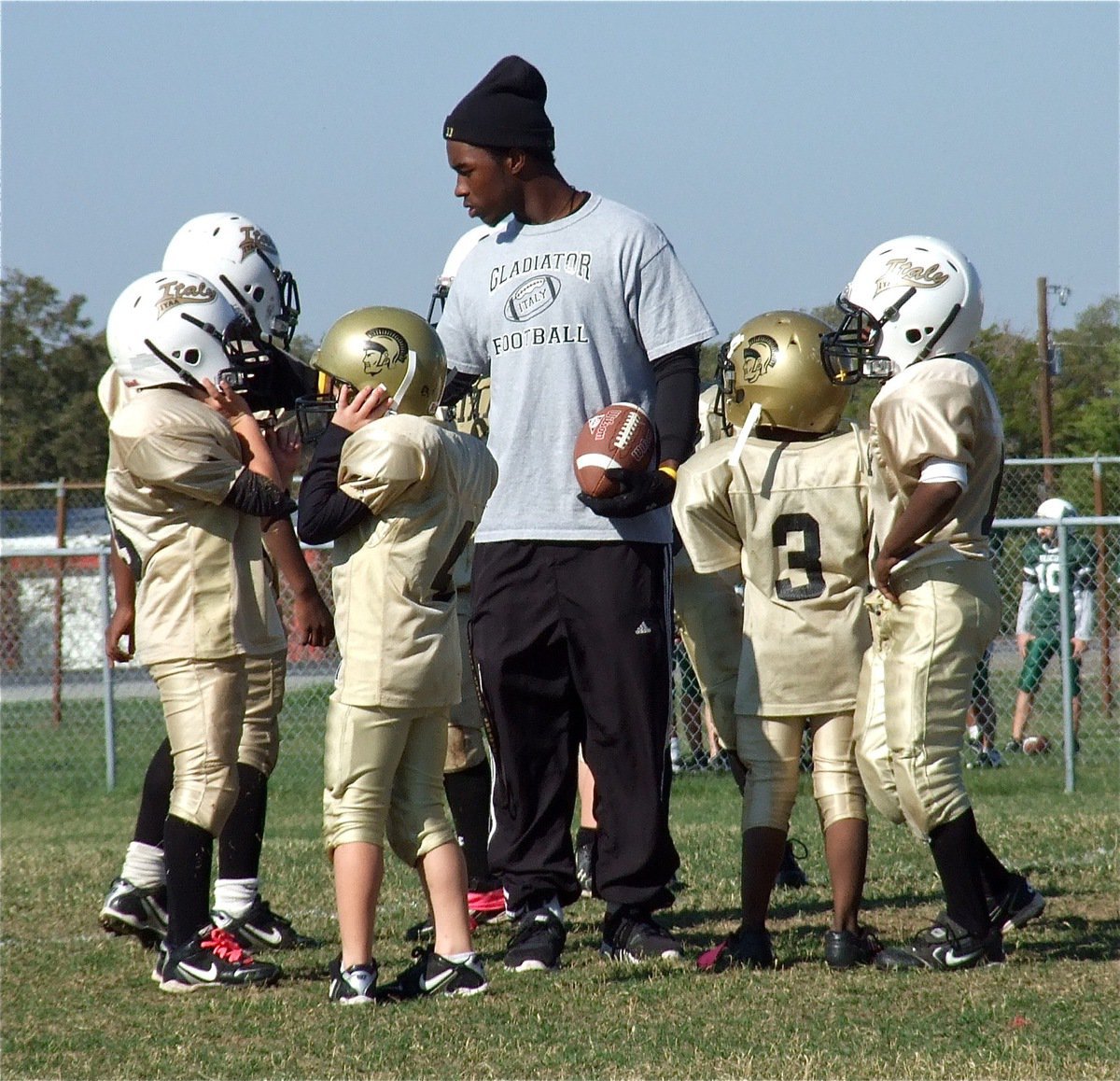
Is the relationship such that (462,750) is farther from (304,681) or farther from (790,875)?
(304,681)

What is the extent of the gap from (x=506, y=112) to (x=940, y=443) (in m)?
1.67

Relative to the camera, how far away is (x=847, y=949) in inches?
190

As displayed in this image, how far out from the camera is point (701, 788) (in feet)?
33.3

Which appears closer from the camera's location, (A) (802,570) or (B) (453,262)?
(A) (802,570)

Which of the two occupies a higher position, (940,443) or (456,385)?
(456,385)

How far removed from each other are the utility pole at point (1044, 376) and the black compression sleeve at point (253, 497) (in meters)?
15.9

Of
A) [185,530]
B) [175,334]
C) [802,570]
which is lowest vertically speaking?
[802,570]

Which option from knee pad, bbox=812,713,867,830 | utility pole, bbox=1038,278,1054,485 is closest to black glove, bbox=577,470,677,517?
knee pad, bbox=812,713,867,830

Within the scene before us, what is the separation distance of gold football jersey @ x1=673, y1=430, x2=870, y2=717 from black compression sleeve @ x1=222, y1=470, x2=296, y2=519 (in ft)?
4.11

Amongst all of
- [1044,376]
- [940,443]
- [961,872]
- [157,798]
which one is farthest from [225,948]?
[1044,376]

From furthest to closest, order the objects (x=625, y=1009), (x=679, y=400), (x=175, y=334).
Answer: (x=175, y=334) < (x=679, y=400) < (x=625, y=1009)

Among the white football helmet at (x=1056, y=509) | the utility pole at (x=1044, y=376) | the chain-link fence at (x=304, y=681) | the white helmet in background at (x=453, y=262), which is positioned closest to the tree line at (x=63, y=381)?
the utility pole at (x=1044, y=376)

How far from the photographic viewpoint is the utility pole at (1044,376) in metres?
20.5

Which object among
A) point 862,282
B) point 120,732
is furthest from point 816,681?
point 120,732
